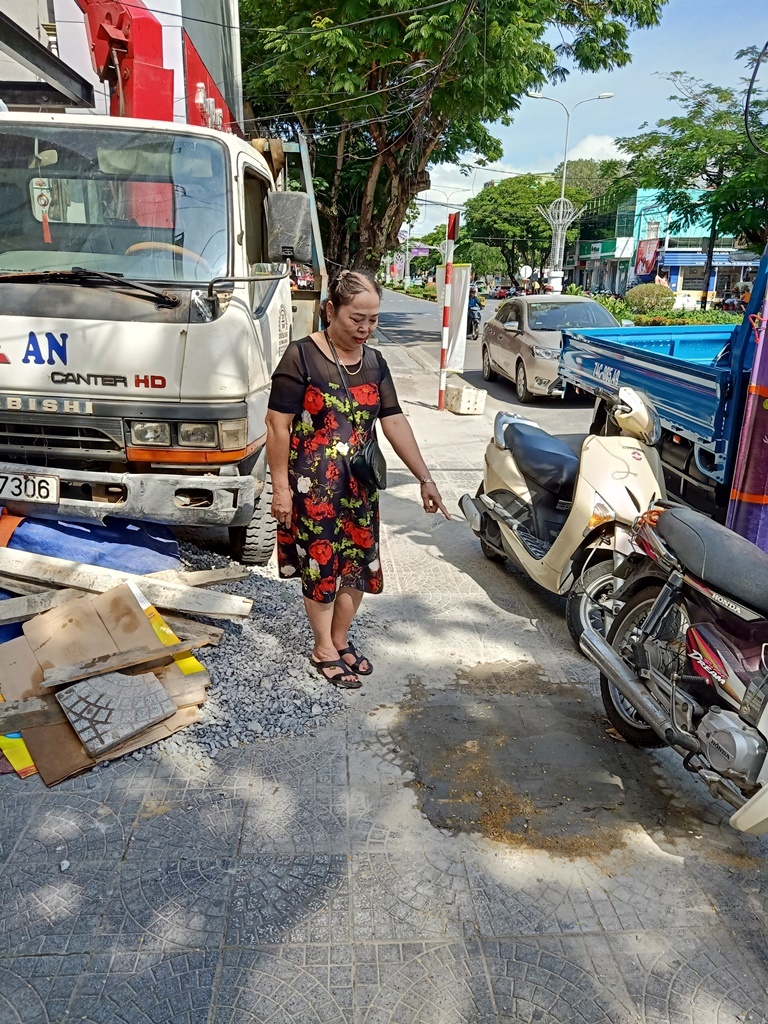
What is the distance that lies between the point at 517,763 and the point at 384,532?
111 inches

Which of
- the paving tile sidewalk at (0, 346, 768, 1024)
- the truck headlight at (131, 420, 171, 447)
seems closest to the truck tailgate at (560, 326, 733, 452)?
the paving tile sidewalk at (0, 346, 768, 1024)

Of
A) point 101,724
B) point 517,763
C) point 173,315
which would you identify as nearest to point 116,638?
point 101,724

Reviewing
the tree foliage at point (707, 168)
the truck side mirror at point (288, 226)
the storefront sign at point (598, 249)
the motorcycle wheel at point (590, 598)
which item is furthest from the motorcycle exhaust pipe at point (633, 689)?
the storefront sign at point (598, 249)

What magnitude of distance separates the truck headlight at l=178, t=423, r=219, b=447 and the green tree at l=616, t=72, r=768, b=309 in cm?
1454

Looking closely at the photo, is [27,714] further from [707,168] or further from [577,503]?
[707,168]

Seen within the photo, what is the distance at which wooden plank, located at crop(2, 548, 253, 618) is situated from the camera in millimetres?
3555

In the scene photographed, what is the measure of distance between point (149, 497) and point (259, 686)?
3.44 ft

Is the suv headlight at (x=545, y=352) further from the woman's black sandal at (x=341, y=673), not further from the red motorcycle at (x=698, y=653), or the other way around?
the woman's black sandal at (x=341, y=673)

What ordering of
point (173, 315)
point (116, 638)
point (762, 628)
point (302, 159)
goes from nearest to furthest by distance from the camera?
point (762, 628) → point (116, 638) → point (173, 315) → point (302, 159)

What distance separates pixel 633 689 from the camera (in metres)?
2.78

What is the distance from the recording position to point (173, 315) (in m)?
3.55

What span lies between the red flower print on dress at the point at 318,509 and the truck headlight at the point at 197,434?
2.35 ft

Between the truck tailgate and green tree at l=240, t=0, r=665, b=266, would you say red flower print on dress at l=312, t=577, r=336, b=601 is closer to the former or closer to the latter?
the truck tailgate

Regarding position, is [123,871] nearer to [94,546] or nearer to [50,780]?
[50,780]
